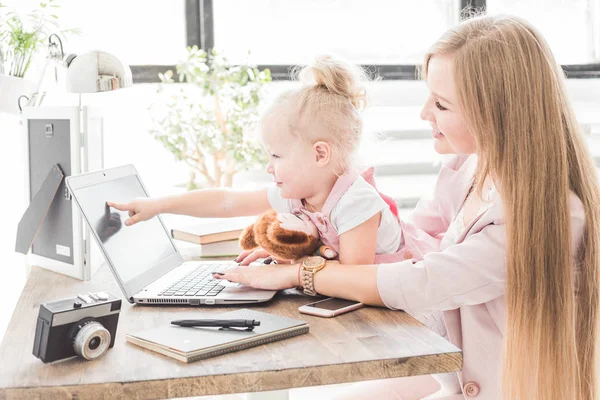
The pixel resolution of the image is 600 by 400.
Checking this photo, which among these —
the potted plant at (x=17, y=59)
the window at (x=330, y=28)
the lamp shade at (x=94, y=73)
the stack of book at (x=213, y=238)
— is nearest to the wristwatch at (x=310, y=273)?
the stack of book at (x=213, y=238)

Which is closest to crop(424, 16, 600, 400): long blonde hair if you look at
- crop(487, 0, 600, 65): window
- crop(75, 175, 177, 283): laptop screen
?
crop(75, 175, 177, 283): laptop screen

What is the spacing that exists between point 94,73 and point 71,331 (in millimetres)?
751

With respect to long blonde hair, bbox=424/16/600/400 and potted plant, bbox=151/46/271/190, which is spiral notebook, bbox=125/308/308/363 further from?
potted plant, bbox=151/46/271/190

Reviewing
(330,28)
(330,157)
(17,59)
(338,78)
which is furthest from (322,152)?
(330,28)

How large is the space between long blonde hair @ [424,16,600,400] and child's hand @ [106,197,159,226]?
2.19 feet

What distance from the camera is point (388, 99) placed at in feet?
10.5

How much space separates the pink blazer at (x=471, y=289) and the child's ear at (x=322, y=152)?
0.84 feet

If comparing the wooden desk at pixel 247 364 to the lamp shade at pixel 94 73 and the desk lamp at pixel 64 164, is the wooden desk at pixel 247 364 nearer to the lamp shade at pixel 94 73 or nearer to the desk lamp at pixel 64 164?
the desk lamp at pixel 64 164

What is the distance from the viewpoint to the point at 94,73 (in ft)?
5.04

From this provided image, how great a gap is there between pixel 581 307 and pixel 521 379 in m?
0.17

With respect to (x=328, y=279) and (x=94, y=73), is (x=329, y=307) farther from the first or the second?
(x=94, y=73)

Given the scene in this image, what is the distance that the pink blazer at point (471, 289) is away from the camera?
1.11 m

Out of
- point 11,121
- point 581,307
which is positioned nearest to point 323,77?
point 581,307

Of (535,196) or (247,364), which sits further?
(535,196)
